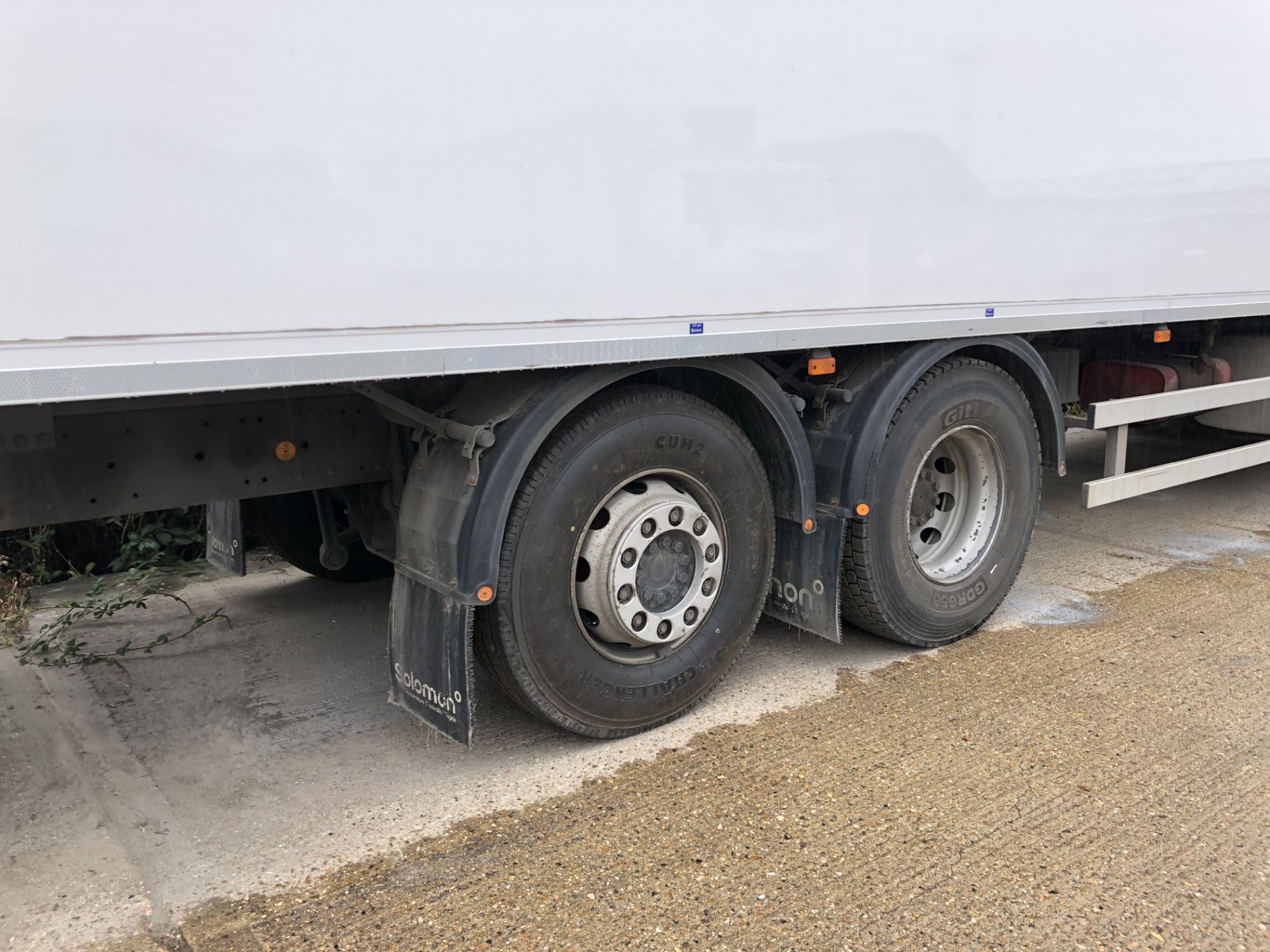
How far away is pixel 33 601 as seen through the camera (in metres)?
4.69

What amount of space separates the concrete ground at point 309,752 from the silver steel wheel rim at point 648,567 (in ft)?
1.33

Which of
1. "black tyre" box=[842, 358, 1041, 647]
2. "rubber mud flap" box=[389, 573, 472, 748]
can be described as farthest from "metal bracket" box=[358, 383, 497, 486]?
"black tyre" box=[842, 358, 1041, 647]

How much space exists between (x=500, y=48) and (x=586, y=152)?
1.12 feet

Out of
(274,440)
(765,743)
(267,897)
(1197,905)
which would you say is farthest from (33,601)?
(1197,905)

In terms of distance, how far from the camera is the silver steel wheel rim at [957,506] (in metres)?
4.19

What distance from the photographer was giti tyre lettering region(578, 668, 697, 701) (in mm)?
3129

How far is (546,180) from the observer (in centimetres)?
255

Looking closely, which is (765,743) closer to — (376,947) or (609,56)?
(376,947)

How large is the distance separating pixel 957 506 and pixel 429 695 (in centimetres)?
252

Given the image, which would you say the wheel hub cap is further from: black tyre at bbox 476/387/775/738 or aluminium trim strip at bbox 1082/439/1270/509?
aluminium trim strip at bbox 1082/439/1270/509

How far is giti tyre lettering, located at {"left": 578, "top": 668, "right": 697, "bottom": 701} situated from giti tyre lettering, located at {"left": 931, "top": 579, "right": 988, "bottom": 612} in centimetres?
122

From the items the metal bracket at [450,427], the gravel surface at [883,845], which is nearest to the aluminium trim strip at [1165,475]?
the gravel surface at [883,845]

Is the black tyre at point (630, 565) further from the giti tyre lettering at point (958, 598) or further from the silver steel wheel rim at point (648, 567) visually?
the giti tyre lettering at point (958, 598)

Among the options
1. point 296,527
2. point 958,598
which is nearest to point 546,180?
point 296,527
